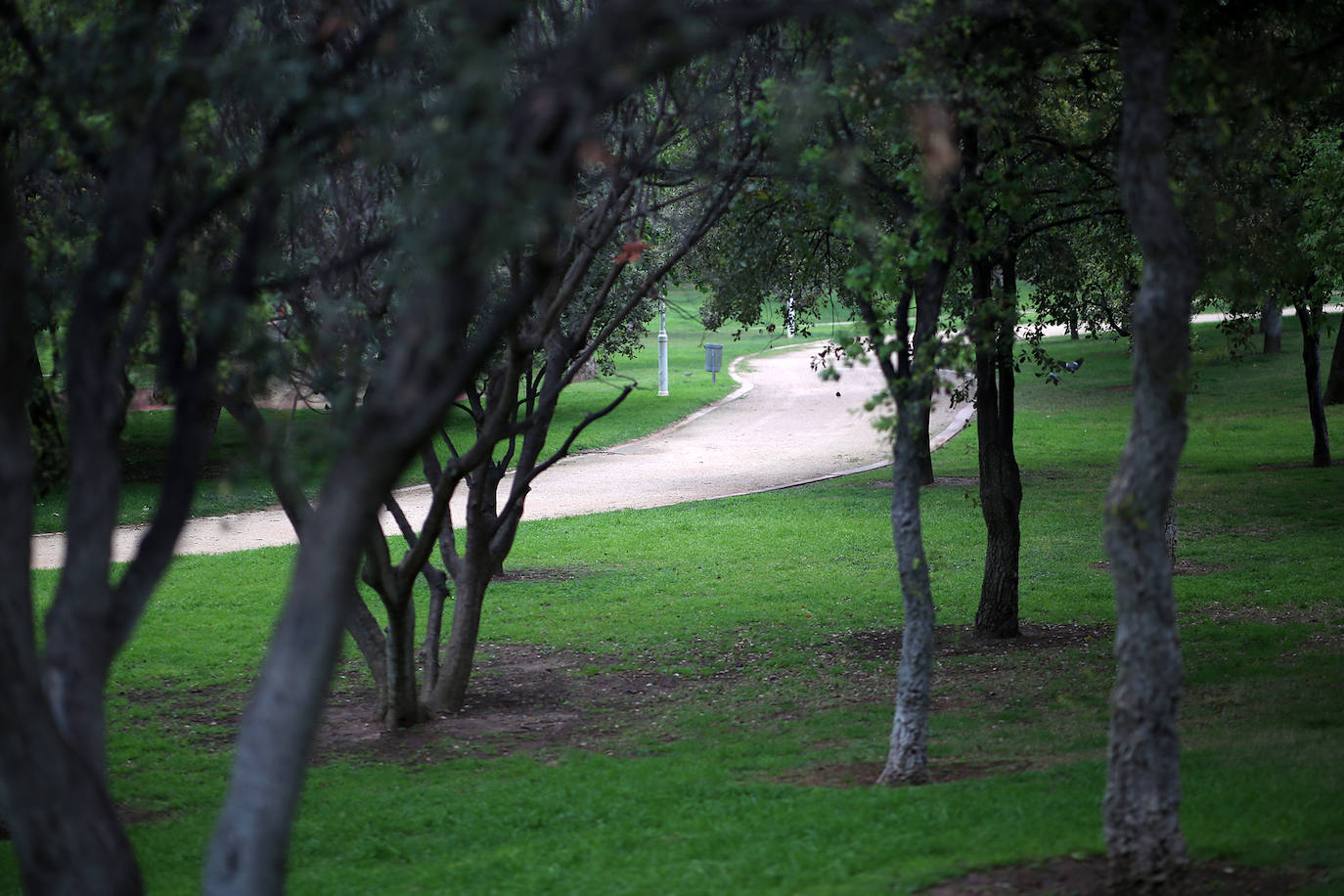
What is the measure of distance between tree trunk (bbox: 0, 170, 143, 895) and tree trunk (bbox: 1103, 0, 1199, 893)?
4.11 metres

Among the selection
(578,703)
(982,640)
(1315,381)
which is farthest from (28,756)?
(1315,381)

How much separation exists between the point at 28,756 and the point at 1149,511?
4.47 meters

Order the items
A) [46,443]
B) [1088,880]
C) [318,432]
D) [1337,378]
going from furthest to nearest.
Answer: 1. [1337,378]
2. [46,443]
3. [1088,880]
4. [318,432]

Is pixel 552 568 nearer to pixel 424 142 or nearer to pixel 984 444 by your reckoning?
pixel 984 444

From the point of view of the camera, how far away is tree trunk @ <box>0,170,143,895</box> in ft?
14.2

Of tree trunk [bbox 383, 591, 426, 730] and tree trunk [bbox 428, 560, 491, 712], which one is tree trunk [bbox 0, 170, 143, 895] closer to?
tree trunk [bbox 383, 591, 426, 730]

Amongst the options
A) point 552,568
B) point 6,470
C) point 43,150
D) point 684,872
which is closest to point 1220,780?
point 684,872

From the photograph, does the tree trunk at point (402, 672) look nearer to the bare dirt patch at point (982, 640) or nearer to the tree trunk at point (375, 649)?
the tree trunk at point (375, 649)

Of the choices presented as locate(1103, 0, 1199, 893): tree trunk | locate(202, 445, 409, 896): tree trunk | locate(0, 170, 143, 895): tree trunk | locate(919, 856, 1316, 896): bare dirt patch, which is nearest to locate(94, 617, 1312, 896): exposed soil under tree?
locate(919, 856, 1316, 896): bare dirt patch

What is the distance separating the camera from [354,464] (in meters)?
3.77

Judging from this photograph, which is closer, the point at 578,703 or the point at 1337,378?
the point at 578,703

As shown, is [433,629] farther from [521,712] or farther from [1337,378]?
[1337,378]

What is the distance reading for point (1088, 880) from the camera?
5.82 meters

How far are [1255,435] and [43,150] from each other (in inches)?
1034
